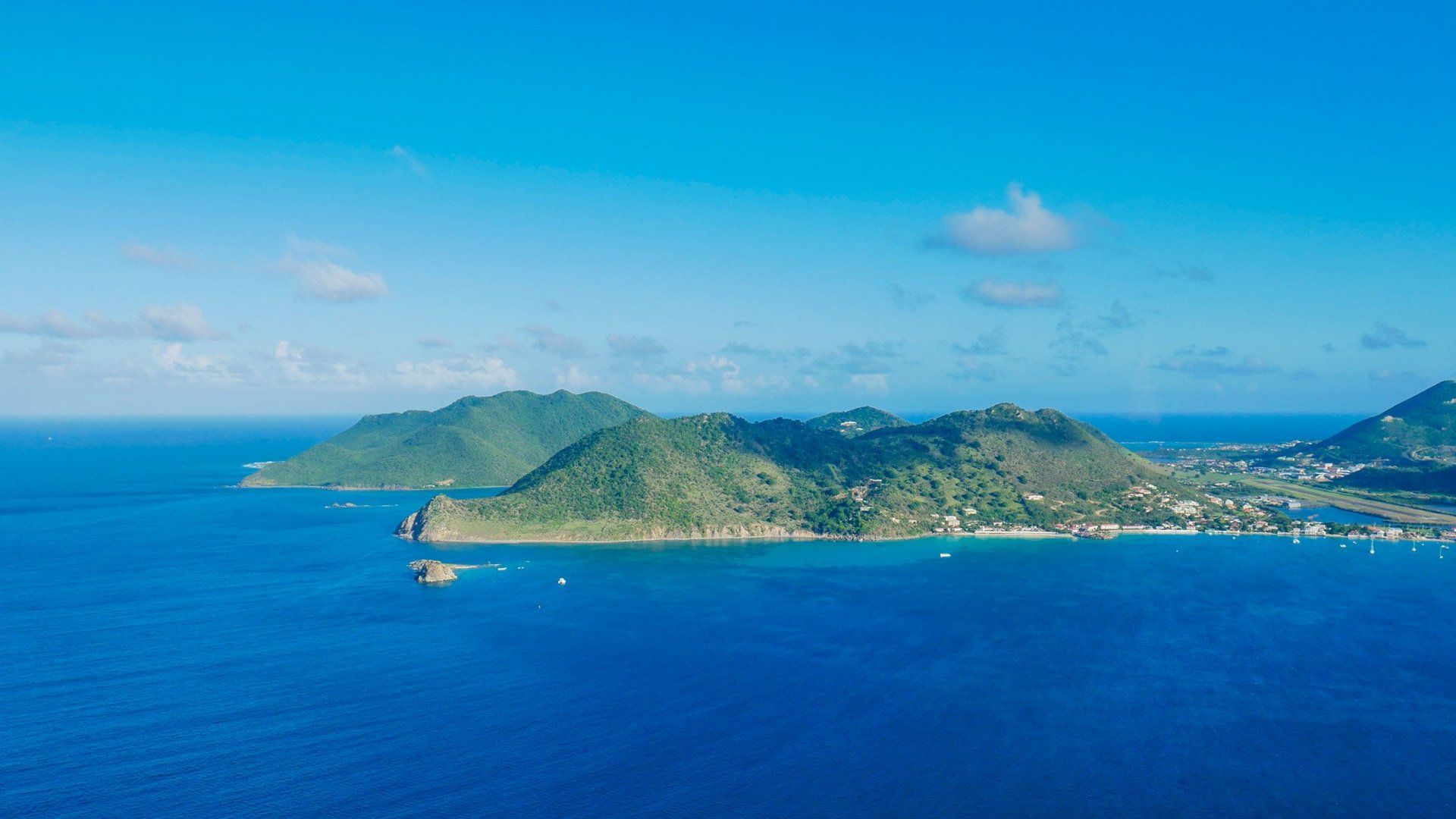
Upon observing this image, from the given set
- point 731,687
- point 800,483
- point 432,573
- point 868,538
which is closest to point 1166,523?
point 868,538

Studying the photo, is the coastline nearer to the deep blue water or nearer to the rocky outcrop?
the deep blue water

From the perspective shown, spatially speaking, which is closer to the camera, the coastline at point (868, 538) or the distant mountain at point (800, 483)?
the coastline at point (868, 538)

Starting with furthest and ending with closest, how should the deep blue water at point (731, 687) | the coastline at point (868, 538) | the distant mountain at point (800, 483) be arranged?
the distant mountain at point (800, 483)
the coastline at point (868, 538)
the deep blue water at point (731, 687)

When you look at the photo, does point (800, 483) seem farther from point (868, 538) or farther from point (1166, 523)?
point (1166, 523)

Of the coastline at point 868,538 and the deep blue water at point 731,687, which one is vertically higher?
the coastline at point 868,538

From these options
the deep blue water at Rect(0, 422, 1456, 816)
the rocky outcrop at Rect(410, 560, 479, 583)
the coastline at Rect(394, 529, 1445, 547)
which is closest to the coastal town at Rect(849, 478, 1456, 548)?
the coastline at Rect(394, 529, 1445, 547)

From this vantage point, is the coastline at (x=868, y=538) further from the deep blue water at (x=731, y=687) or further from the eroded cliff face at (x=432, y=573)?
the eroded cliff face at (x=432, y=573)

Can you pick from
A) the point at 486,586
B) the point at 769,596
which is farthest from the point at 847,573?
the point at 486,586

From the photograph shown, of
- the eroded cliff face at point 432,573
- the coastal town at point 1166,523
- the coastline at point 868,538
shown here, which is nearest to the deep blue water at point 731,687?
the eroded cliff face at point 432,573
